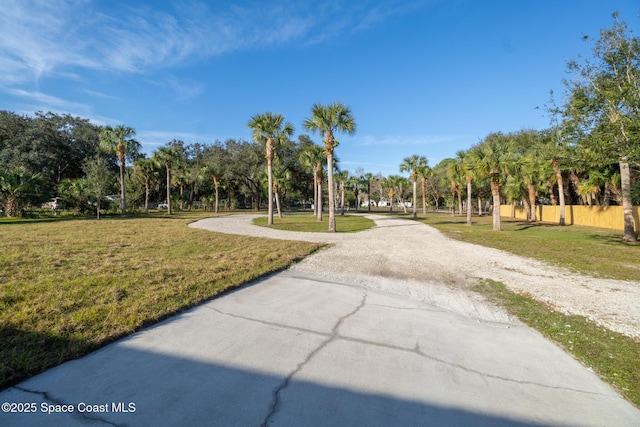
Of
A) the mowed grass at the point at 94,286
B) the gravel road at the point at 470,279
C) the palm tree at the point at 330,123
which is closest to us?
the mowed grass at the point at 94,286

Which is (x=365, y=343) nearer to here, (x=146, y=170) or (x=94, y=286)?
(x=94, y=286)

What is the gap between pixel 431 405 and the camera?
8.01ft

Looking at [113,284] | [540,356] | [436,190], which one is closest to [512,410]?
[540,356]

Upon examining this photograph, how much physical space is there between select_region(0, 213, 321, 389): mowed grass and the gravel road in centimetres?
172

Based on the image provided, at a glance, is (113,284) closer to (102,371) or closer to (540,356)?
(102,371)

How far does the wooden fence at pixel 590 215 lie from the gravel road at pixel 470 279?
60.1ft

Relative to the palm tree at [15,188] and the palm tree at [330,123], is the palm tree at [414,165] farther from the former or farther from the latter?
the palm tree at [15,188]

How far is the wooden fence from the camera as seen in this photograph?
2113 centimetres

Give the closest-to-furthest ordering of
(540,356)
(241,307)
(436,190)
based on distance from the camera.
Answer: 1. (540,356)
2. (241,307)
3. (436,190)

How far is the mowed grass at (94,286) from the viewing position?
330 centimetres

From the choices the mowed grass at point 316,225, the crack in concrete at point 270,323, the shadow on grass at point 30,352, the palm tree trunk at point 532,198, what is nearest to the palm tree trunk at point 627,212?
the mowed grass at point 316,225

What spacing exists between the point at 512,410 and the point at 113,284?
6473 millimetres

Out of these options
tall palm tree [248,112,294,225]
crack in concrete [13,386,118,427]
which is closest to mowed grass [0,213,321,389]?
crack in concrete [13,386,118,427]

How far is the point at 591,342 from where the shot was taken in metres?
3.69
